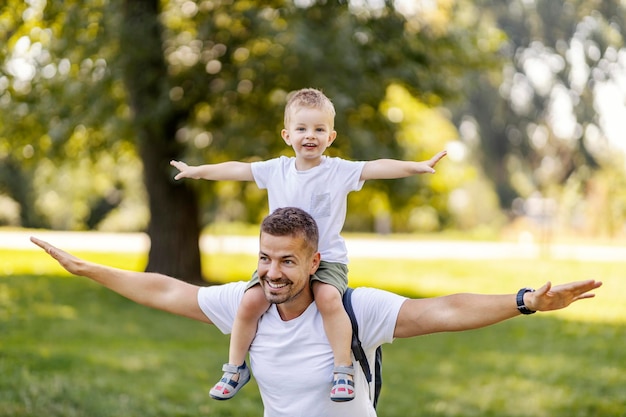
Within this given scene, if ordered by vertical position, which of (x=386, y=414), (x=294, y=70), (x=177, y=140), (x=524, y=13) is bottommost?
(x=386, y=414)

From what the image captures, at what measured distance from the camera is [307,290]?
367 centimetres

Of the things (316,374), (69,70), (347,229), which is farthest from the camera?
(347,229)

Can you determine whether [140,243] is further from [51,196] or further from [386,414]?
[386,414]

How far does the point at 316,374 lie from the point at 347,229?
33.1 metres

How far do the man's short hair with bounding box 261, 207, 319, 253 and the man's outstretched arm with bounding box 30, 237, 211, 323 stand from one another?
0.67 metres

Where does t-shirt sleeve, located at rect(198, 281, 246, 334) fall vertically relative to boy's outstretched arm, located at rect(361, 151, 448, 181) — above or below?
below

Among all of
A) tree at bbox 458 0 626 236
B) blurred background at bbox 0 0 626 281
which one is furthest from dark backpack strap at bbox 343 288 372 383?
tree at bbox 458 0 626 236

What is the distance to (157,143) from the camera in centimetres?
1459

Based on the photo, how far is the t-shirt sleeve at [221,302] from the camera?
3957 millimetres

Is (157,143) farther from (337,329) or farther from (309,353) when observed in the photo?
(337,329)

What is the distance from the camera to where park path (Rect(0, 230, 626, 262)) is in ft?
76.8

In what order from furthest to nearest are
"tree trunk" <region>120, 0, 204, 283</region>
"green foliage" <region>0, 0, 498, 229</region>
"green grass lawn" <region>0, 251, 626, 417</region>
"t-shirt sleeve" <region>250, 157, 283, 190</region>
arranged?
"tree trunk" <region>120, 0, 204, 283</region> < "green foliage" <region>0, 0, 498, 229</region> < "green grass lawn" <region>0, 251, 626, 417</region> < "t-shirt sleeve" <region>250, 157, 283, 190</region>

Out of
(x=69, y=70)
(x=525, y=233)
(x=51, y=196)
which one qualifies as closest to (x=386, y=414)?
(x=69, y=70)

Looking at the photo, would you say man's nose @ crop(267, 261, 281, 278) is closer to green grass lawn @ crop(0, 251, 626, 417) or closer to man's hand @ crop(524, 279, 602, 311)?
man's hand @ crop(524, 279, 602, 311)
